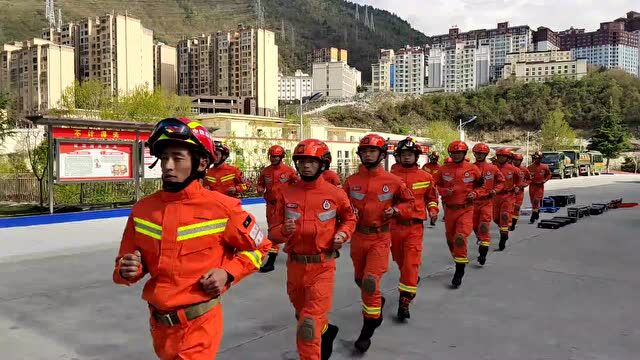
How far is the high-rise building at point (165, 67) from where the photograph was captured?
348 feet

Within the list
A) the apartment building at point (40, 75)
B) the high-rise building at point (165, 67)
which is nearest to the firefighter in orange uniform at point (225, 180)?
the apartment building at point (40, 75)

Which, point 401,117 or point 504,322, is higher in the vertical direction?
point 401,117

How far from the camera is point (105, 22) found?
3049 inches

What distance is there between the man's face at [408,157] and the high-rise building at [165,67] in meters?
105

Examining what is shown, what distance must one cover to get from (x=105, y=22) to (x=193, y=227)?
84.5 m

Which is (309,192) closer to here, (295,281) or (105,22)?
(295,281)

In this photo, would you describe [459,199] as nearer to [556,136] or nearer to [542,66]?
[556,136]

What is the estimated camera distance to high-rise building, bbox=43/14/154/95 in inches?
3009

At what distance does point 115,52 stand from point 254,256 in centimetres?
8152

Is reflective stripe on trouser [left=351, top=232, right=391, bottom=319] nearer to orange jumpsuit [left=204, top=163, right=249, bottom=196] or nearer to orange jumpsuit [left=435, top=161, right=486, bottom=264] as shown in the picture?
orange jumpsuit [left=435, top=161, right=486, bottom=264]

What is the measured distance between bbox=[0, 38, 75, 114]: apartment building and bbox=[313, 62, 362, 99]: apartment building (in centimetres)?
9358

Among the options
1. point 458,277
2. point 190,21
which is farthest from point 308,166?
point 190,21

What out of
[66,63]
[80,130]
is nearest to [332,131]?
[66,63]

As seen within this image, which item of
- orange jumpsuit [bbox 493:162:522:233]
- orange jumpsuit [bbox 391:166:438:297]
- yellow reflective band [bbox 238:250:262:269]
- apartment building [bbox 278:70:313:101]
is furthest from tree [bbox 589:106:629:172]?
apartment building [bbox 278:70:313:101]
